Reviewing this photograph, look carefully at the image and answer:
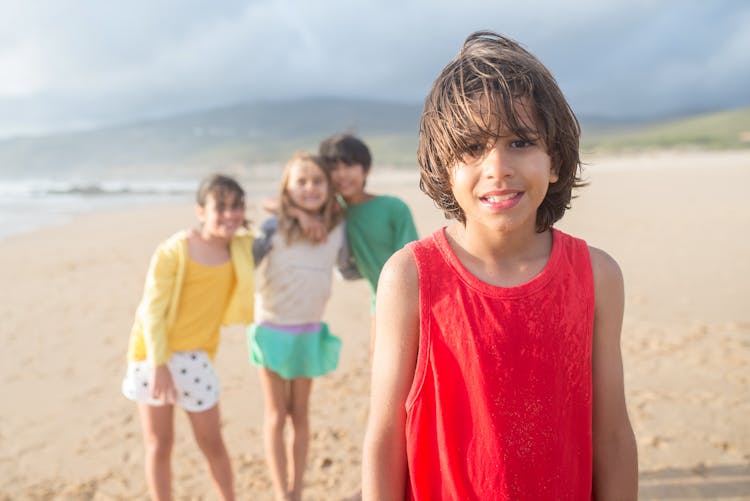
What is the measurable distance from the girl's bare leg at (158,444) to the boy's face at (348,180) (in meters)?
1.52

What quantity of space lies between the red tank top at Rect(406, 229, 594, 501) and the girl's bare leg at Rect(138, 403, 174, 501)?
1915 mm

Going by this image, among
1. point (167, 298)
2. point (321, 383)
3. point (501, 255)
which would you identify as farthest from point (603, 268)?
point (321, 383)

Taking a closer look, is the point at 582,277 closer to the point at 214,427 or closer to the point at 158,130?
the point at 214,427

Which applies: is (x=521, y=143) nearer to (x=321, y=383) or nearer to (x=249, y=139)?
(x=321, y=383)

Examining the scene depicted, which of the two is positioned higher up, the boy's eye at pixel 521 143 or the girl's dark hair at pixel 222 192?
the girl's dark hair at pixel 222 192

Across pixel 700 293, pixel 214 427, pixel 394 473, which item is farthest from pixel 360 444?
pixel 700 293

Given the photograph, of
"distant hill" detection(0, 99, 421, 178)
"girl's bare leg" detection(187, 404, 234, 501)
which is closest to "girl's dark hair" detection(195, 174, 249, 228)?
"girl's bare leg" detection(187, 404, 234, 501)

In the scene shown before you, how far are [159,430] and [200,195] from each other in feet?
4.06

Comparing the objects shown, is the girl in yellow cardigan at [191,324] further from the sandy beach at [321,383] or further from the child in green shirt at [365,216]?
the sandy beach at [321,383]

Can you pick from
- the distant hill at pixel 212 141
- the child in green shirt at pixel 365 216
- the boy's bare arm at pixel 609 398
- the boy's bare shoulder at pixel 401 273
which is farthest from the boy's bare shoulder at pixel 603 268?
the distant hill at pixel 212 141

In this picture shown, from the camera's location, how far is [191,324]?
2947 mm

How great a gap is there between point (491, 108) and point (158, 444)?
247 centimetres

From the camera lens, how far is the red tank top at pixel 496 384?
1343mm

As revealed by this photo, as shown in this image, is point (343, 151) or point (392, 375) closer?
point (392, 375)
